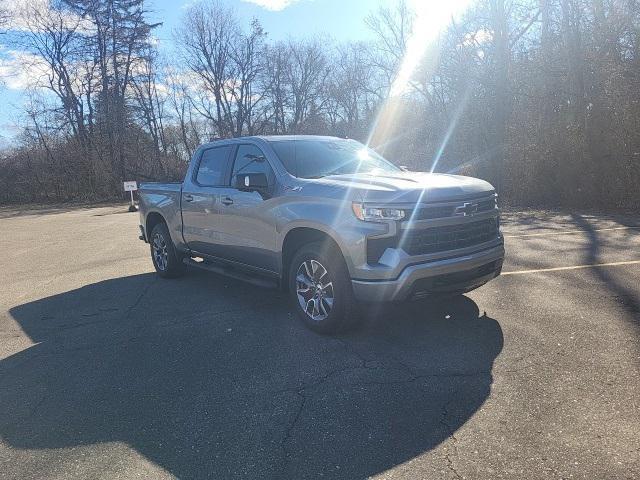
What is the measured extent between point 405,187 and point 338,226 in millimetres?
672

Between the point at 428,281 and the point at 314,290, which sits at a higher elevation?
the point at 428,281

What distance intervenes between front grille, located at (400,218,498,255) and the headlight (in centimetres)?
18

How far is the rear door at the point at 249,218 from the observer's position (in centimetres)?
527

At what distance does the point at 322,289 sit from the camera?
184 inches

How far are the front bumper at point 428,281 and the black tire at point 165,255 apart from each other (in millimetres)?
4045

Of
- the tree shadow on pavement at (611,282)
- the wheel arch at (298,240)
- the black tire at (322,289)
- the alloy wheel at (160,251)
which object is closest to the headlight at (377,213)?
the wheel arch at (298,240)

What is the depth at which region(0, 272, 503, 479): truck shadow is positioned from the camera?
296 centimetres

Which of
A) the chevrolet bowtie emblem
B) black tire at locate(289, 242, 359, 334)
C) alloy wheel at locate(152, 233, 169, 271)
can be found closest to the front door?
black tire at locate(289, 242, 359, 334)

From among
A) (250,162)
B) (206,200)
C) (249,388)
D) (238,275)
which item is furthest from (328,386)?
(206,200)

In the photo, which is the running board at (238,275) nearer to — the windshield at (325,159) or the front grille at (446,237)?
the windshield at (325,159)

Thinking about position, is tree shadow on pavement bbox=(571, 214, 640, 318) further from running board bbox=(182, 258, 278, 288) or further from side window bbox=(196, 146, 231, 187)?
side window bbox=(196, 146, 231, 187)

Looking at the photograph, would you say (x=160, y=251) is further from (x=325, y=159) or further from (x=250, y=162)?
(x=325, y=159)

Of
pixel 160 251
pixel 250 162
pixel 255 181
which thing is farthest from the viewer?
pixel 160 251

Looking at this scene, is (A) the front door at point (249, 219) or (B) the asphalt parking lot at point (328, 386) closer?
(B) the asphalt parking lot at point (328, 386)
